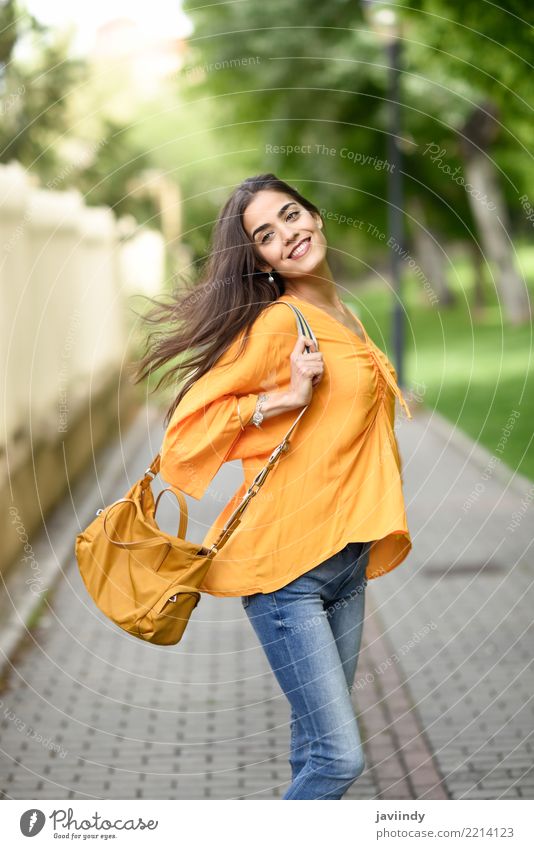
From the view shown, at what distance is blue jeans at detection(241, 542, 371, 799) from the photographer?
3543 millimetres

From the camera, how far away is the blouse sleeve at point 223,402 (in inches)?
137

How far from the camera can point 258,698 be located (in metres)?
6.62

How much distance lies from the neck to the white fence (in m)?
4.84

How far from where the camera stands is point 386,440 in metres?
3.72

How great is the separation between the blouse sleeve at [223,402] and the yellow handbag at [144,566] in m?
0.06

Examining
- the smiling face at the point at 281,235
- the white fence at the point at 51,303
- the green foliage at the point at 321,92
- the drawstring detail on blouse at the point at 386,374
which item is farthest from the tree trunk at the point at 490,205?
the smiling face at the point at 281,235

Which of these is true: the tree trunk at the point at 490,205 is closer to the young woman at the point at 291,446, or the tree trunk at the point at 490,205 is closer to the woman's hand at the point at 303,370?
the young woman at the point at 291,446

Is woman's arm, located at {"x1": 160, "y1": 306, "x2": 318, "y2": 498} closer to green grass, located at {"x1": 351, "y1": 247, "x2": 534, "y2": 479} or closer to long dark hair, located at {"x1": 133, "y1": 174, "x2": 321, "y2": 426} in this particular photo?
long dark hair, located at {"x1": 133, "y1": 174, "x2": 321, "y2": 426}

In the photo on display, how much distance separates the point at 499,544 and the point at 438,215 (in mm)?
28986

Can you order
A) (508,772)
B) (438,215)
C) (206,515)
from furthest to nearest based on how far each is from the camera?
(438,215) < (206,515) < (508,772)

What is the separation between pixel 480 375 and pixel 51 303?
1103cm

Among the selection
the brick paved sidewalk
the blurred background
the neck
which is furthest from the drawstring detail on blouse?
the brick paved sidewalk
